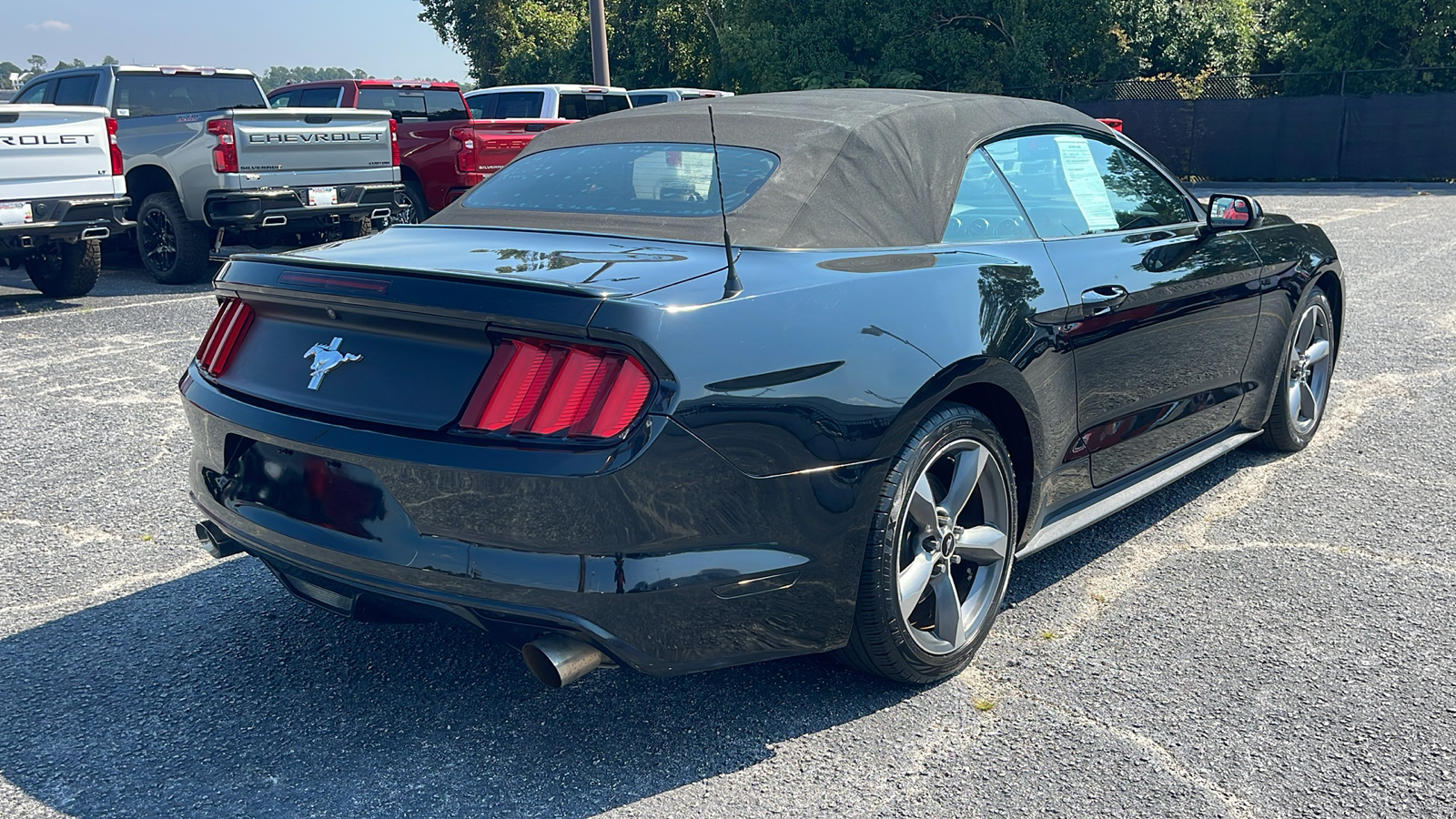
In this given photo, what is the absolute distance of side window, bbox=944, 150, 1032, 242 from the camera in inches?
Result: 137

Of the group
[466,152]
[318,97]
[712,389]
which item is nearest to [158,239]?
[466,152]

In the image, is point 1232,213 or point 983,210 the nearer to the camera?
point 983,210

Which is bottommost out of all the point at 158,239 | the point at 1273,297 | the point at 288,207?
the point at 158,239

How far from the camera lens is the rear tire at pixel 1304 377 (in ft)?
16.4

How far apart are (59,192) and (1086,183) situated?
8.50 meters

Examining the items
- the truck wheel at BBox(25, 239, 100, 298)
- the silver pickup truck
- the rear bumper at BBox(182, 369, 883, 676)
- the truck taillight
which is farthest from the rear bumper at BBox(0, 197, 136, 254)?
the rear bumper at BBox(182, 369, 883, 676)

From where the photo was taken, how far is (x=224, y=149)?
10547mm

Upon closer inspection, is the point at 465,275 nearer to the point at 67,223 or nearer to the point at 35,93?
the point at 67,223

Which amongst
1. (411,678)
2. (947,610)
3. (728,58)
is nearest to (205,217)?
(411,678)

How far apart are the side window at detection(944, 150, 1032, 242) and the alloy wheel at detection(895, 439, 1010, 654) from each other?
66 centimetres

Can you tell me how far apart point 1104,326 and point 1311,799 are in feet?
4.94

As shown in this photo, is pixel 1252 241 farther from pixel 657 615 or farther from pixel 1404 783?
pixel 657 615

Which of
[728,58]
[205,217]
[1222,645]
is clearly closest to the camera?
[1222,645]

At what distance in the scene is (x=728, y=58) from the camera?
105 ft
